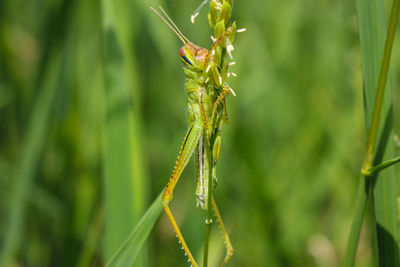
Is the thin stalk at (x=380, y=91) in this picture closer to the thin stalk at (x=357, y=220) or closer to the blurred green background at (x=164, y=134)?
the thin stalk at (x=357, y=220)

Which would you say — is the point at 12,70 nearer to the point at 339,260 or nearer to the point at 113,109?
the point at 113,109

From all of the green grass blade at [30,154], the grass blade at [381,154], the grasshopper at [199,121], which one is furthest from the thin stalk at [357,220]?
the green grass blade at [30,154]

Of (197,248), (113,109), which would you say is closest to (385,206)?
(113,109)

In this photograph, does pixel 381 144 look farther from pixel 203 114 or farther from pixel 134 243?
pixel 134 243

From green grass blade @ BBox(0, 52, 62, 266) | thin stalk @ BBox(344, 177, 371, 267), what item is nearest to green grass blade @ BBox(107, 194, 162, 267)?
thin stalk @ BBox(344, 177, 371, 267)


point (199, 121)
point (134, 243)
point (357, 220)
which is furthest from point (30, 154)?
point (357, 220)

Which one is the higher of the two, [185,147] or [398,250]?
[185,147]
